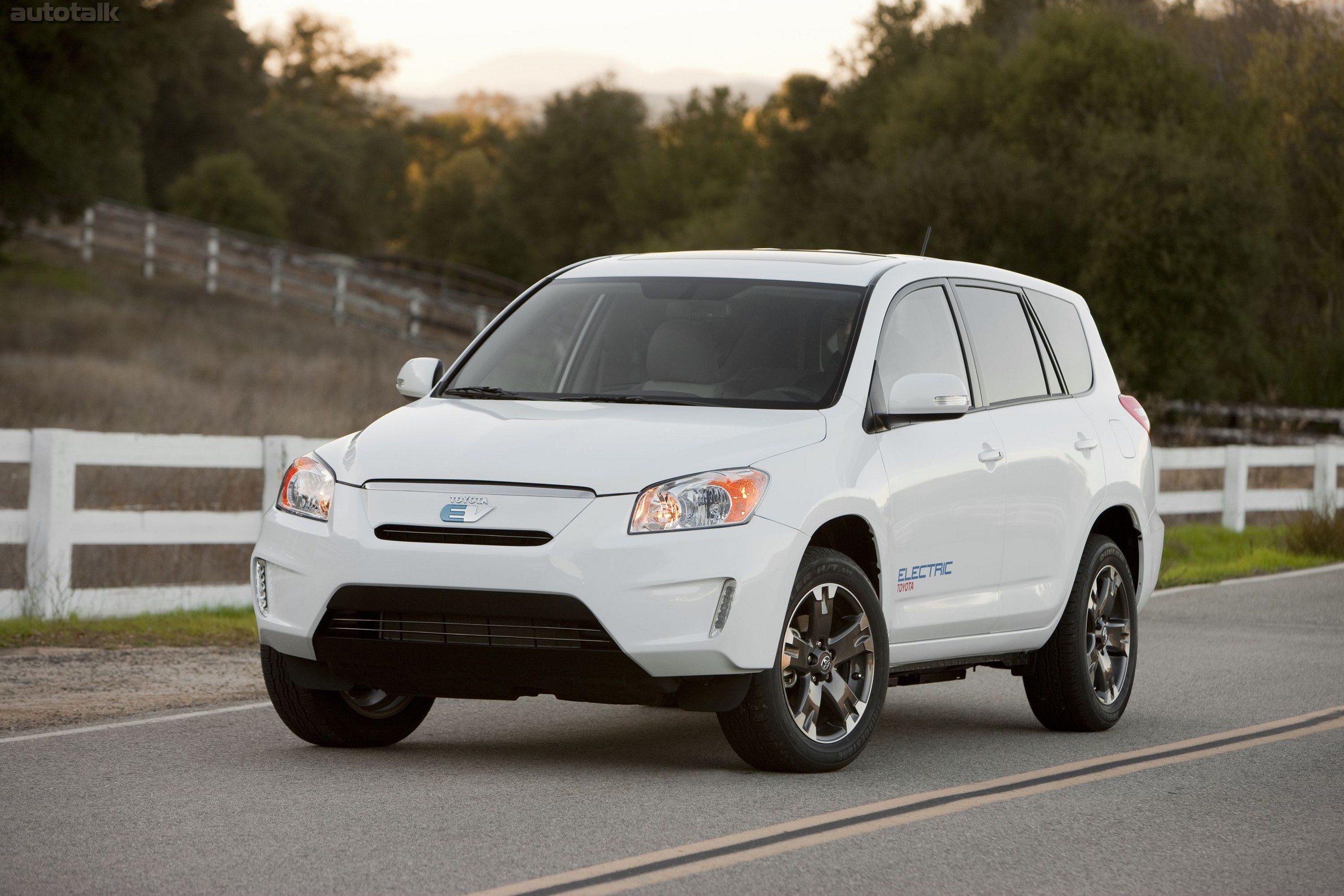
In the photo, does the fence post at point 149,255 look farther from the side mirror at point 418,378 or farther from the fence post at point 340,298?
the side mirror at point 418,378

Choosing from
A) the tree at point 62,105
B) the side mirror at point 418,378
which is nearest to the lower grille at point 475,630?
the side mirror at point 418,378

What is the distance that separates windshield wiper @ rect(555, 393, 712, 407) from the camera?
7.63 m

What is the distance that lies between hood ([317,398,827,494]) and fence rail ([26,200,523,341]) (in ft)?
120

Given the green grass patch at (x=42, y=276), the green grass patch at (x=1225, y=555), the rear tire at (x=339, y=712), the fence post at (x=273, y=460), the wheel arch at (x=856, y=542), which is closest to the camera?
the wheel arch at (x=856, y=542)

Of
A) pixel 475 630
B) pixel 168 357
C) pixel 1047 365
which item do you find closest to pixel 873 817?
pixel 475 630

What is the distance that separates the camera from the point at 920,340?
8312 mm

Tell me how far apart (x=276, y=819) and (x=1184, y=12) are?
54.7 m

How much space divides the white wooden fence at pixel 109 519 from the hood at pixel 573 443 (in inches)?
200

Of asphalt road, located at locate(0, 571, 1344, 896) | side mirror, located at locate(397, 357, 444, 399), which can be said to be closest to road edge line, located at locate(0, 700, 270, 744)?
asphalt road, located at locate(0, 571, 1344, 896)

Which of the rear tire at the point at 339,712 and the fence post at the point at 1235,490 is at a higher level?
the rear tire at the point at 339,712

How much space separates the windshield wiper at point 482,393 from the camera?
26.2 feet

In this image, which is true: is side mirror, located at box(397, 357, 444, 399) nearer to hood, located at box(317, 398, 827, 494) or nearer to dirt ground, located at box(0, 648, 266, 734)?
hood, located at box(317, 398, 827, 494)

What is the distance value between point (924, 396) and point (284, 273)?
42826 millimetres

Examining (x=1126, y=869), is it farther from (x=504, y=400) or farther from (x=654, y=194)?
(x=654, y=194)
